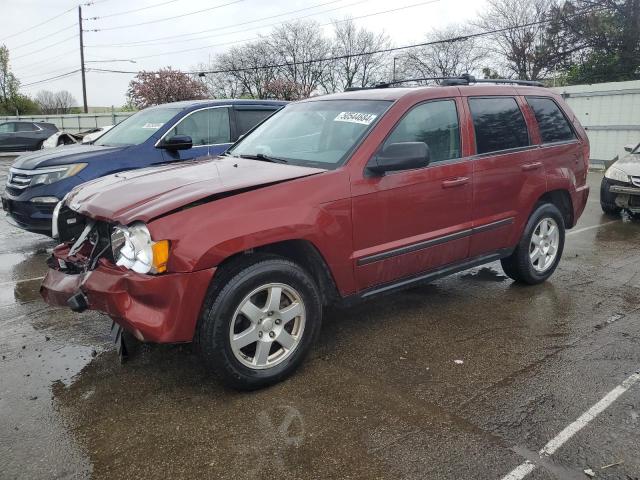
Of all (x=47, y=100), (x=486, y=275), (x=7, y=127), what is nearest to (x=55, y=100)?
(x=47, y=100)

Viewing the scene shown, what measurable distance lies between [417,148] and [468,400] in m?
1.61

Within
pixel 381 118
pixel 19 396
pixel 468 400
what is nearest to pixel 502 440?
pixel 468 400

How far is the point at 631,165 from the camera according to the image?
832 cm

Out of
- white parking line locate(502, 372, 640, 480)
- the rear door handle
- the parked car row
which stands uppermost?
the parked car row

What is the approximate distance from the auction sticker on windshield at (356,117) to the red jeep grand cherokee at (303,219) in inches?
0.7

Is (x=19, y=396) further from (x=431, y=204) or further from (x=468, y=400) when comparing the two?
(x=431, y=204)

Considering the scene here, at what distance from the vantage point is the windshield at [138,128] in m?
6.61

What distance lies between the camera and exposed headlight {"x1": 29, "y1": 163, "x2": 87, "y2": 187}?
607 cm

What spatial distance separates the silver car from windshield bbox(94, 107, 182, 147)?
6.74 metres

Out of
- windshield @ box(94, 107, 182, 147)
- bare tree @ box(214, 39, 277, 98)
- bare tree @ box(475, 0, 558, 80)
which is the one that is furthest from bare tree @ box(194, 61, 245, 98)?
windshield @ box(94, 107, 182, 147)

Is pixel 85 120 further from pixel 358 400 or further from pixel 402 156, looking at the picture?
pixel 358 400

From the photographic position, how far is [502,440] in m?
2.69

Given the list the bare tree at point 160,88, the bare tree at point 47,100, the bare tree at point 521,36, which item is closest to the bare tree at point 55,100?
the bare tree at point 47,100

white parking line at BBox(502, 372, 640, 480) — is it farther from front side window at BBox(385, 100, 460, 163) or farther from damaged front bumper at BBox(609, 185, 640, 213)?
damaged front bumper at BBox(609, 185, 640, 213)
